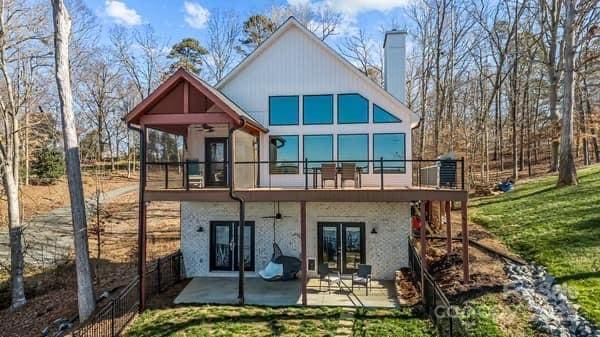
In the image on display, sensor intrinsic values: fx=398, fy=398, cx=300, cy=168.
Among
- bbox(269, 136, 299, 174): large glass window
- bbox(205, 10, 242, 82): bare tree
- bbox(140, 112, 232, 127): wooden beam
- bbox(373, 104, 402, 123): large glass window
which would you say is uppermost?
bbox(205, 10, 242, 82): bare tree

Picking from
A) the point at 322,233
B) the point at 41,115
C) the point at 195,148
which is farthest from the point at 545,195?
the point at 41,115

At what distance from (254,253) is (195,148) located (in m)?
4.13

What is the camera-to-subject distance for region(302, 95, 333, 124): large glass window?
13.5 metres

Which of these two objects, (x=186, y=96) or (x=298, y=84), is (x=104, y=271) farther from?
(x=298, y=84)

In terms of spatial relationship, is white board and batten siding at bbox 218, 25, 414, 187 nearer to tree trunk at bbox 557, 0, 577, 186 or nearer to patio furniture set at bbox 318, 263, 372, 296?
patio furniture set at bbox 318, 263, 372, 296

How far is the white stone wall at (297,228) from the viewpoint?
1280cm

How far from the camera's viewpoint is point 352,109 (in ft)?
44.2

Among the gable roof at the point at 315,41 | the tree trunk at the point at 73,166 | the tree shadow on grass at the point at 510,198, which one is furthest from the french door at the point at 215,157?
the tree shadow on grass at the point at 510,198

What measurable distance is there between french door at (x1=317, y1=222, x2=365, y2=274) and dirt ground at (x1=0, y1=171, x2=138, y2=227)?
12.9 metres

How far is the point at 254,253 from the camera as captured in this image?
1325 centimetres

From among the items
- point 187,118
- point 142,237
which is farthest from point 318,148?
point 142,237

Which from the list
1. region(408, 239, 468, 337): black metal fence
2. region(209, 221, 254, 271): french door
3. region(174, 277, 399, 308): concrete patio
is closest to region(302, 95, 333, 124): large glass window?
region(209, 221, 254, 271): french door

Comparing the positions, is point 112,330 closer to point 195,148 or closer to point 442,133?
point 195,148

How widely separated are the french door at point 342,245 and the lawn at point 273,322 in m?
3.14
